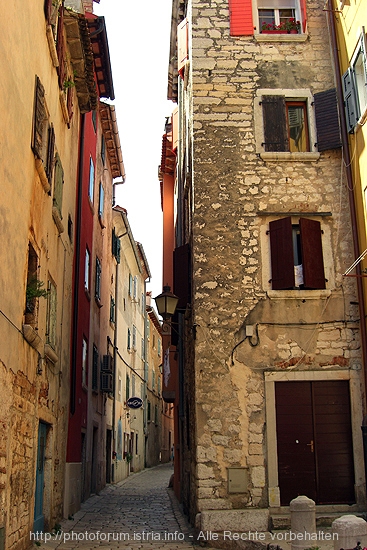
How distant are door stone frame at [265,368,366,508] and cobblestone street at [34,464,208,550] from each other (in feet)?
5.46

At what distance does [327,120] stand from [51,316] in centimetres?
627

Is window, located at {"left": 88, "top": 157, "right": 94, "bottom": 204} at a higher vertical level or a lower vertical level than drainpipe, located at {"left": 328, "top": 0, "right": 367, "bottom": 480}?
higher

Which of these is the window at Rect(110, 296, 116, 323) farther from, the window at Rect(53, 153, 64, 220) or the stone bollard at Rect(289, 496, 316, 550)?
the stone bollard at Rect(289, 496, 316, 550)

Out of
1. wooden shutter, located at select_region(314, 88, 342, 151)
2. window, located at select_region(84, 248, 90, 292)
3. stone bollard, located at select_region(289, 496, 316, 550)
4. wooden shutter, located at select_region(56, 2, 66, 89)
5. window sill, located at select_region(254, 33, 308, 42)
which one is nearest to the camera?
stone bollard, located at select_region(289, 496, 316, 550)

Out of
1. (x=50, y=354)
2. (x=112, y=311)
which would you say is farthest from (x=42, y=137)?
(x=112, y=311)

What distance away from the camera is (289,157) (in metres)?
11.6

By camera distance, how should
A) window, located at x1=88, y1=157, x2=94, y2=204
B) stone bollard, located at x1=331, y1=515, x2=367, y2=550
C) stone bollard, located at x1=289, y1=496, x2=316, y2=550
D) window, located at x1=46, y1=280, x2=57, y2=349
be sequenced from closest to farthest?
stone bollard, located at x1=331, y1=515, x2=367, y2=550 < stone bollard, located at x1=289, y1=496, x2=316, y2=550 < window, located at x1=46, y1=280, x2=57, y2=349 < window, located at x1=88, y1=157, x2=94, y2=204

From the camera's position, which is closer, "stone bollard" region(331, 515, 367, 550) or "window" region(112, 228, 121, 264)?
"stone bollard" region(331, 515, 367, 550)

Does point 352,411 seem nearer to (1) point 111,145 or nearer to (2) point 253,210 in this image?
(2) point 253,210

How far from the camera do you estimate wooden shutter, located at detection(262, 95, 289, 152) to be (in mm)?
11727

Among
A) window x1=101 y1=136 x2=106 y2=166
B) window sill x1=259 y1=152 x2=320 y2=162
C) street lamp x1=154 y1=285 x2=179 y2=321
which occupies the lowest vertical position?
street lamp x1=154 y1=285 x2=179 y2=321

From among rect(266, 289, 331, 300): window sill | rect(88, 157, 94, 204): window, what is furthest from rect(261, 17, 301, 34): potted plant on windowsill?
rect(88, 157, 94, 204): window

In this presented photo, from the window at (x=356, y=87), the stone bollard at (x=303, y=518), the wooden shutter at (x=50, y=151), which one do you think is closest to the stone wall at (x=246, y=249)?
the window at (x=356, y=87)

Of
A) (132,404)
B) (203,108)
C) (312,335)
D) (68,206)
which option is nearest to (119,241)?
(132,404)
